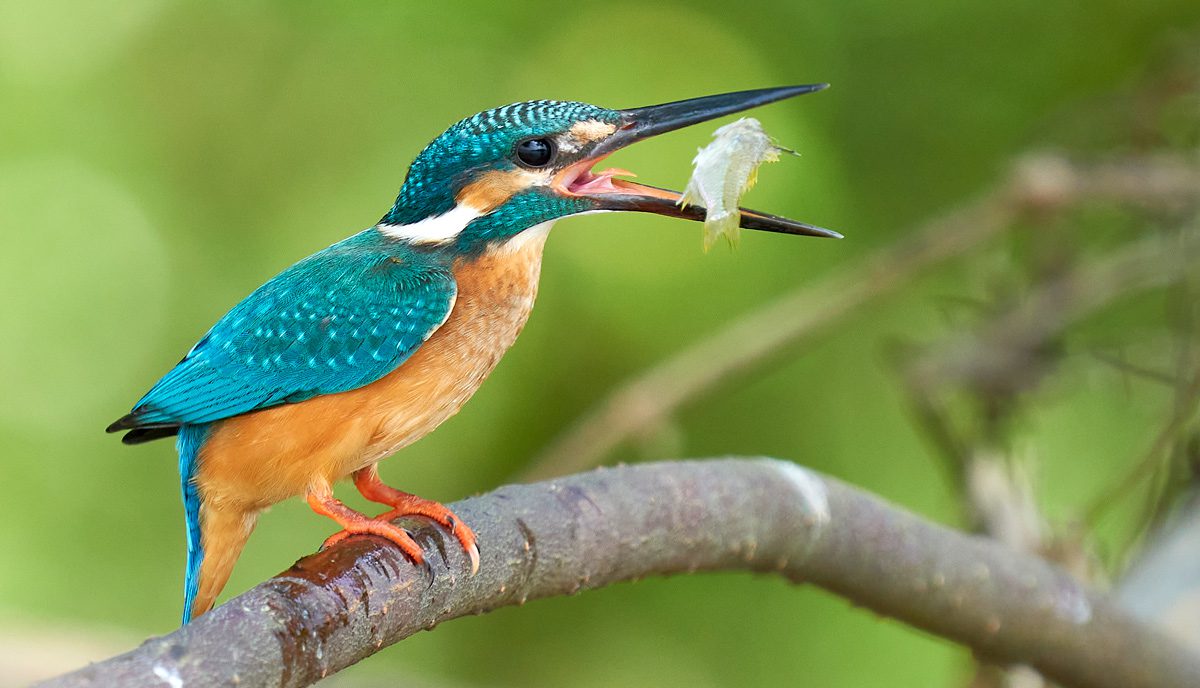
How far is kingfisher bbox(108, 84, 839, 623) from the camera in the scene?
1.83 m

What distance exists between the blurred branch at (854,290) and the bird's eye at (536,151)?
108cm

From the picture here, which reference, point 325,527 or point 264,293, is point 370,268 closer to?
point 264,293

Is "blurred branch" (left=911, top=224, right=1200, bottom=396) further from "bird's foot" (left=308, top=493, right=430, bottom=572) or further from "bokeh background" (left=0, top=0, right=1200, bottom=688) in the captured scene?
"bird's foot" (left=308, top=493, right=430, bottom=572)

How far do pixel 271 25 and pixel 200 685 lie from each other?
10.8ft

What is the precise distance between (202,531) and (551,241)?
80.9 inches

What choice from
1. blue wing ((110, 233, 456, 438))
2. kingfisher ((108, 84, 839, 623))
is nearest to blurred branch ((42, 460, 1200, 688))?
kingfisher ((108, 84, 839, 623))

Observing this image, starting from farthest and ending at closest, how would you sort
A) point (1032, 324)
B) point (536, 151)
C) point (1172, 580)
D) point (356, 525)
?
1. point (1032, 324)
2. point (1172, 580)
3. point (536, 151)
4. point (356, 525)

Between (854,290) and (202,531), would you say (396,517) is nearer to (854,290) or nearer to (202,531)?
(202,531)

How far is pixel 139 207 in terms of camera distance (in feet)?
13.1

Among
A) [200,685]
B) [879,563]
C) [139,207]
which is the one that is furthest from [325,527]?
[200,685]

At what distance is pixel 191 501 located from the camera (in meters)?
1.91

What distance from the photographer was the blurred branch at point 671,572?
1.36m

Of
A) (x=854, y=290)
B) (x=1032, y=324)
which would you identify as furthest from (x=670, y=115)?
(x=1032, y=324)

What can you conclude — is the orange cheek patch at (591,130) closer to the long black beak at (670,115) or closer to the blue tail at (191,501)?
the long black beak at (670,115)
